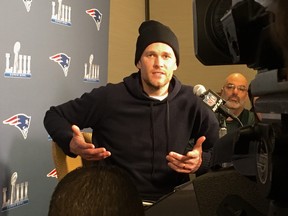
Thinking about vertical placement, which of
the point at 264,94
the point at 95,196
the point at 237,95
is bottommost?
the point at 95,196

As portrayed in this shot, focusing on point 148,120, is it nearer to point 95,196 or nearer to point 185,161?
point 185,161

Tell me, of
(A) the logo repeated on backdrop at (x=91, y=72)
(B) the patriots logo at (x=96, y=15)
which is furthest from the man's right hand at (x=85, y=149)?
(B) the patriots logo at (x=96, y=15)

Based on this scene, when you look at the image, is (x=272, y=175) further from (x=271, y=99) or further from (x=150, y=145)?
(x=150, y=145)

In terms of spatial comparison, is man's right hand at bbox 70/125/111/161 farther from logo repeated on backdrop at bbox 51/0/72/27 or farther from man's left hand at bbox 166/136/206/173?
logo repeated on backdrop at bbox 51/0/72/27

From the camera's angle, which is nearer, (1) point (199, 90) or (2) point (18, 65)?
(1) point (199, 90)

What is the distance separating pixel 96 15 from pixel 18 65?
2.75ft

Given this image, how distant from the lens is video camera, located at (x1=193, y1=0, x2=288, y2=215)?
19.0 inches

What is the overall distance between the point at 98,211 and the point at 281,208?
0.30m

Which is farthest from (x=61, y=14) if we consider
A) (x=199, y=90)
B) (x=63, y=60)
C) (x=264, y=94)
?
(x=264, y=94)

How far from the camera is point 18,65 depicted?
194 centimetres

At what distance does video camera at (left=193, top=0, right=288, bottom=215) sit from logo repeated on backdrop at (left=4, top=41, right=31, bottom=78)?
147cm

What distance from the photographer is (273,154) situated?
1.63 feet

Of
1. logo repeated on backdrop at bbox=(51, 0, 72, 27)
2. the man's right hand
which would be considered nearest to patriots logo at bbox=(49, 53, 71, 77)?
logo repeated on backdrop at bbox=(51, 0, 72, 27)

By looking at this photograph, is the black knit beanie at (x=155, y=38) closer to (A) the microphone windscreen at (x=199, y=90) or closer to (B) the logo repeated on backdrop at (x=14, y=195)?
(A) the microphone windscreen at (x=199, y=90)
